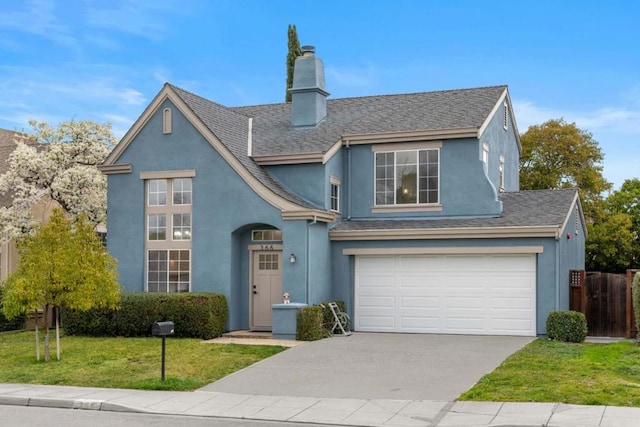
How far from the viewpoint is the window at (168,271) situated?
22.9 metres

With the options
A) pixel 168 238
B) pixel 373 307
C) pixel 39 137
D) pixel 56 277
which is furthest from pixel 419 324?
pixel 39 137

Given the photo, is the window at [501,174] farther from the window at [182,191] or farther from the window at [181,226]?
the window at [181,226]

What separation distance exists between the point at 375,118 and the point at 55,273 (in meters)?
11.6

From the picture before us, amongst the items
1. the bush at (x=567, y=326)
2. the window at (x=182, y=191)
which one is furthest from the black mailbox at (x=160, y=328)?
the bush at (x=567, y=326)

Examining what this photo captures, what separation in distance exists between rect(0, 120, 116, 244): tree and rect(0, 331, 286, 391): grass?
6.86 meters

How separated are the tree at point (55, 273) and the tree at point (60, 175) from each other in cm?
872

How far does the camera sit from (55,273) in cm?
1733

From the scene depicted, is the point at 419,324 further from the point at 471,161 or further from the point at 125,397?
the point at 125,397

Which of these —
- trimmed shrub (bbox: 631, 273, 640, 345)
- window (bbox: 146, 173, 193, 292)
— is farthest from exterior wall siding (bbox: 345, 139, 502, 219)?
window (bbox: 146, 173, 193, 292)

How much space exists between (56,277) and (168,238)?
6010 millimetres

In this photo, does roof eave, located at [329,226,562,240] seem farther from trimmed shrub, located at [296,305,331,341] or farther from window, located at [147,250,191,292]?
window, located at [147,250,191,292]

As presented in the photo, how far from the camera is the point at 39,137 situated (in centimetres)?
2794

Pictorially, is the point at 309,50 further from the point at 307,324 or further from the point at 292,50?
the point at 292,50

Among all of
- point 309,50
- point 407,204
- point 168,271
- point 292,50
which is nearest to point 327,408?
point 168,271
